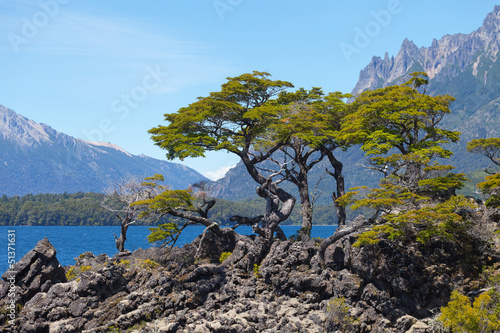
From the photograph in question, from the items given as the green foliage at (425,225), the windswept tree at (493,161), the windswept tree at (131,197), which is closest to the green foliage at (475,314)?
the green foliage at (425,225)

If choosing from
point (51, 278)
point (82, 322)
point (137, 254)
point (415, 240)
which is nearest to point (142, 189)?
point (137, 254)

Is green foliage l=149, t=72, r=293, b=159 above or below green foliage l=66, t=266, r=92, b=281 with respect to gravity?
above

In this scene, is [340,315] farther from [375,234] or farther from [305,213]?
[305,213]

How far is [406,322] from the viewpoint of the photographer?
68.8 feet

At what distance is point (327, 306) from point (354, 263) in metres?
2.84

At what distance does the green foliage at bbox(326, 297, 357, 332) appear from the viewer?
2198cm

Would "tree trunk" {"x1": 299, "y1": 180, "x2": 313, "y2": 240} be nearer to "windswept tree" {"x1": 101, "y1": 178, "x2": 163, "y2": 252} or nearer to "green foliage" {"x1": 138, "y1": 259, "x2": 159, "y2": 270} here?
"green foliage" {"x1": 138, "y1": 259, "x2": 159, "y2": 270}

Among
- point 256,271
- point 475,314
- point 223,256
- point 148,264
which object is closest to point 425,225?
point 475,314

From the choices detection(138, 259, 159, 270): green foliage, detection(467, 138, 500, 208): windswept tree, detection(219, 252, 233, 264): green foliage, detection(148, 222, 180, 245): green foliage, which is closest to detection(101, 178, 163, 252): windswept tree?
detection(148, 222, 180, 245): green foliage

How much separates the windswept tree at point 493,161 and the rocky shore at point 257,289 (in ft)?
8.92

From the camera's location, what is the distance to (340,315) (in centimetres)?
2245

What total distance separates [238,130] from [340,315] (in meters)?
16.3

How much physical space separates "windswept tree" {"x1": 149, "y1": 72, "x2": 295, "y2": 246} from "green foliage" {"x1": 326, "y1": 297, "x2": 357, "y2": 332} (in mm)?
7490

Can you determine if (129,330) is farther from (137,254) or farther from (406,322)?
(406,322)
